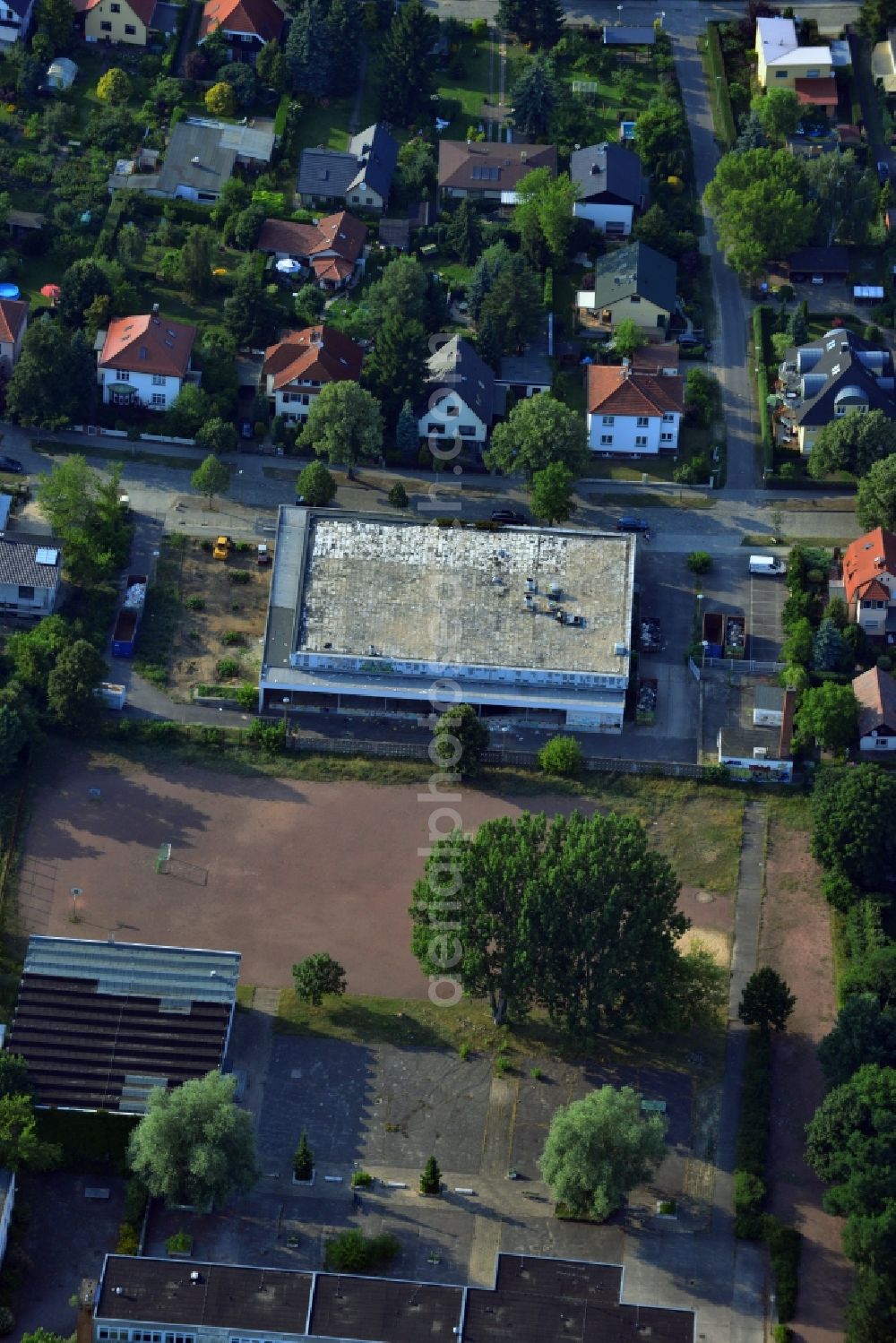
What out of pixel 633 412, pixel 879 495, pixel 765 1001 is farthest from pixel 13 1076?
pixel 879 495

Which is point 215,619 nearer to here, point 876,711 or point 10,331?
point 10,331

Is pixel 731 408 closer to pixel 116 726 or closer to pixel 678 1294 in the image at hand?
pixel 116 726

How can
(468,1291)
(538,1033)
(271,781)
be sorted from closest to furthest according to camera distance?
(468,1291), (538,1033), (271,781)

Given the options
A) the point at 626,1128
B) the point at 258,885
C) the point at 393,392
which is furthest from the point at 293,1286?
the point at 393,392

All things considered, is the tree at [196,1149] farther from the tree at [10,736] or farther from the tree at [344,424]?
the tree at [344,424]

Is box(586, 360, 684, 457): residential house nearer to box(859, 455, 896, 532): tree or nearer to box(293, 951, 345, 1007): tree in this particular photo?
box(859, 455, 896, 532): tree
